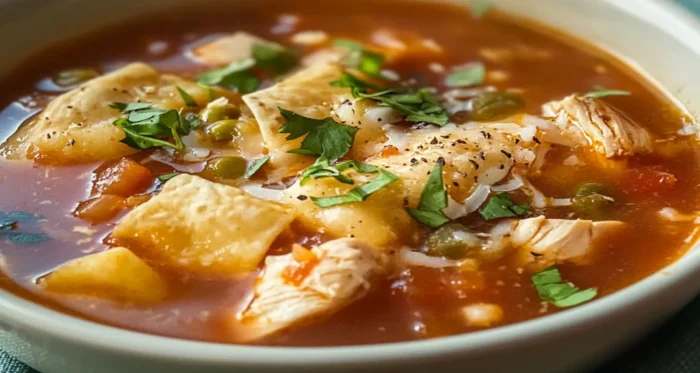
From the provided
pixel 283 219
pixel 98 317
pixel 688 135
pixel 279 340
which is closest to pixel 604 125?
pixel 688 135

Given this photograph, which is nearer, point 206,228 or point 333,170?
point 206,228

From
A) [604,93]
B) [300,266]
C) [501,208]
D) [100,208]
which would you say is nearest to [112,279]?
[100,208]

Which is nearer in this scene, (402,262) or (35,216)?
(402,262)

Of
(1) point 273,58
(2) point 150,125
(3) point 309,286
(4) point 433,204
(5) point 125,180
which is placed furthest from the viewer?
(1) point 273,58

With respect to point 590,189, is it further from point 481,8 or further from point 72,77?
point 72,77

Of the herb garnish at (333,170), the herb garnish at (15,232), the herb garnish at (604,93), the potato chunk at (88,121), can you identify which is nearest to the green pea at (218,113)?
the potato chunk at (88,121)

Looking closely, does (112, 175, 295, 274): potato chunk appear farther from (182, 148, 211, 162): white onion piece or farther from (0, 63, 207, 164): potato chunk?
(0, 63, 207, 164): potato chunk

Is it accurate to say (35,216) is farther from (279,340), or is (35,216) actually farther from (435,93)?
(435,93)
